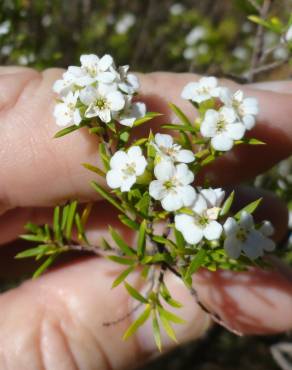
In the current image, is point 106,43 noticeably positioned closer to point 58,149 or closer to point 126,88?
point 58,149

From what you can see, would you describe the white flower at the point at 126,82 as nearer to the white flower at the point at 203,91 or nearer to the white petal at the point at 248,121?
the white flower at the point at 203,91

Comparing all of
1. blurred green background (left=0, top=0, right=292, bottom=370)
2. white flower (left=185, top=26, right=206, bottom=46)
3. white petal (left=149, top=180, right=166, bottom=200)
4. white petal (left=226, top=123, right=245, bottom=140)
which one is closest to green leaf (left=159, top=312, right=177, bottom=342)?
white petal (left=149, top=180, right=166, bottom=200)

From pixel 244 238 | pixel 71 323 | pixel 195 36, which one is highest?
pixel 244 238

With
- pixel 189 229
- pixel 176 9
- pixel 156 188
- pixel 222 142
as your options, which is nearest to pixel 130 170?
pixel 156 188

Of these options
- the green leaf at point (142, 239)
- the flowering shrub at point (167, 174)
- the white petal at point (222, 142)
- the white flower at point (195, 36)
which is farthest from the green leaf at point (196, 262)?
the white flower at point (195, 36)

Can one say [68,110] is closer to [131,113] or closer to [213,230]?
[131,113]
